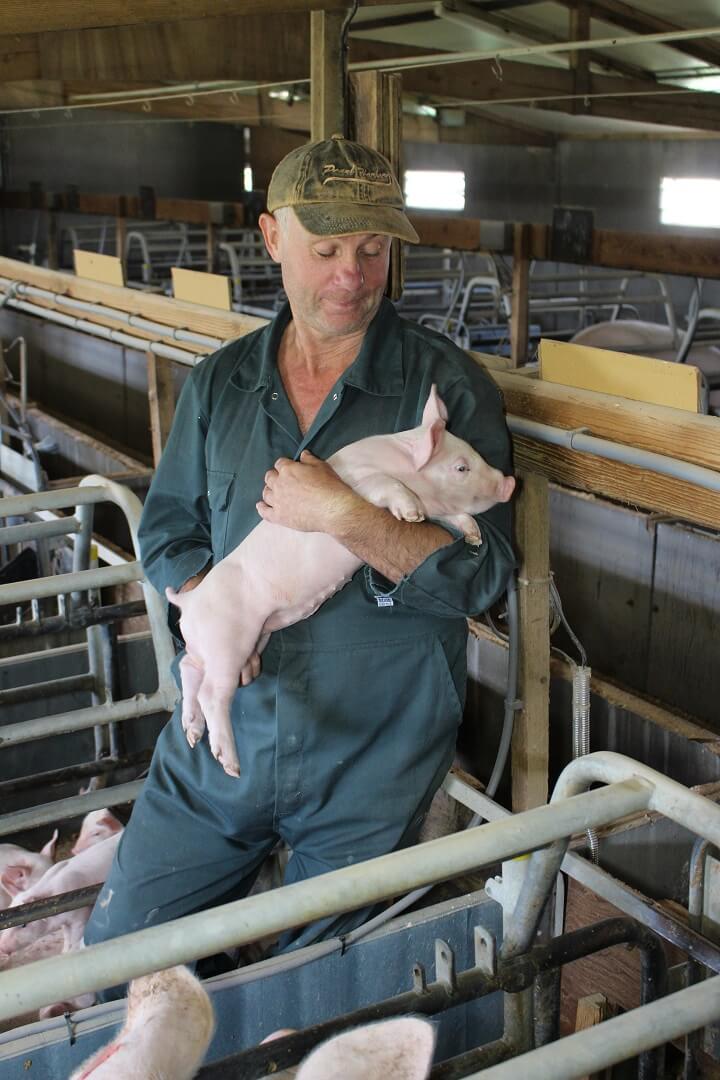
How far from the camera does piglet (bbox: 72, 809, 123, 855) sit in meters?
2.77

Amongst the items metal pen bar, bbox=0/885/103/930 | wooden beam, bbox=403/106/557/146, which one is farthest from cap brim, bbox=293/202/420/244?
wooden beam, bbox=403/106/557/146

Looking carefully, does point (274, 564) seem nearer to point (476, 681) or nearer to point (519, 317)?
point (476, 681)

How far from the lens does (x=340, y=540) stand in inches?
69.6

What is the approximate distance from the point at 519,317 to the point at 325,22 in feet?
11.1

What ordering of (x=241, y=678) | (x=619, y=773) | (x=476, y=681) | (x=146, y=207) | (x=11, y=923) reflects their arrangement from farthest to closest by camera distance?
(x=146, y=207), (x=476, y=681), (x=11, y=923), (x=241, y=678), (x=619, y=773)

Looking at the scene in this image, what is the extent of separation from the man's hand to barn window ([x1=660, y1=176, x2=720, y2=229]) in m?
11.4

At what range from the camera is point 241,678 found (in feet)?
6.35

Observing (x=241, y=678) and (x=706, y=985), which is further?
(x=241, y=678)

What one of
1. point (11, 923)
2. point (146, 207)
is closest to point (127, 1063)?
point (11, 923)

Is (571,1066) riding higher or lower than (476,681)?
higher

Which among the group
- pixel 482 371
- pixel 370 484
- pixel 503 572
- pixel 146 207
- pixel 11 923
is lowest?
pixel 11 923

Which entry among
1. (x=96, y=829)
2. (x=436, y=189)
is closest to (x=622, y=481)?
(x=96, y=829)

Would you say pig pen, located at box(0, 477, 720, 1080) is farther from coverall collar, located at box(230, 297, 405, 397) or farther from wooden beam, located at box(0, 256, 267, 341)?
coverall collar, located at box(230, 297, 405, 397)

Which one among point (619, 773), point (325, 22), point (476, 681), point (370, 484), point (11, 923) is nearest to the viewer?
point (619, 773)
